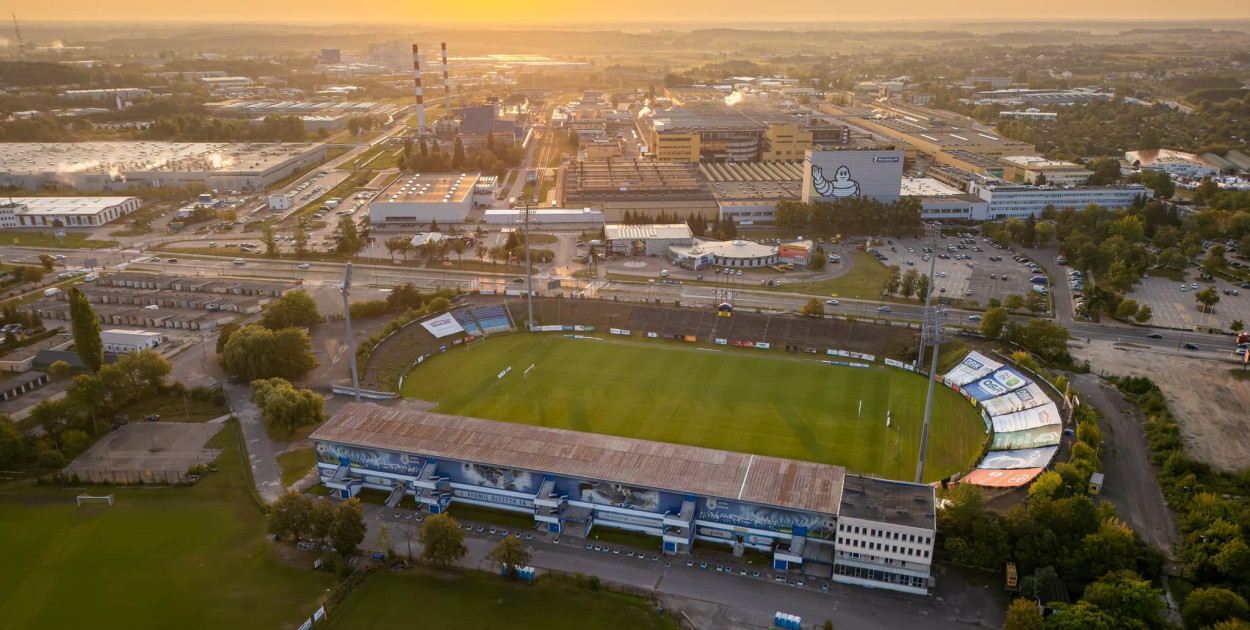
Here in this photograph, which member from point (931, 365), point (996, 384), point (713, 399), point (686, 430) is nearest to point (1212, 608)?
point (931, 365)

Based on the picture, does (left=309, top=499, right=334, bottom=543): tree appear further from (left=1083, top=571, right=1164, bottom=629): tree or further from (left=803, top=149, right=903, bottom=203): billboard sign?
(left=803, top=149, right=903, bottom=203): billboard sign

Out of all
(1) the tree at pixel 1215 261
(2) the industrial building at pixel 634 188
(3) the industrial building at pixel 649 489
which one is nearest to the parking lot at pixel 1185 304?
(1) the tree at pixel 1215 261

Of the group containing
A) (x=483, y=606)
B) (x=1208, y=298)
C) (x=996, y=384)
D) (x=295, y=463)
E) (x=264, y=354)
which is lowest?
(x=483, y=606)

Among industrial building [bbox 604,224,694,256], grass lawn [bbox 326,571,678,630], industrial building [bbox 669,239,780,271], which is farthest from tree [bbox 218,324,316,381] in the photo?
industrial building [bbox 669,239,780,271]

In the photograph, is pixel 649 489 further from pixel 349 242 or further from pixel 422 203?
pixel 422 203

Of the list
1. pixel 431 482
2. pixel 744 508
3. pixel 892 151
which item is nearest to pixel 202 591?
pixel 431 482

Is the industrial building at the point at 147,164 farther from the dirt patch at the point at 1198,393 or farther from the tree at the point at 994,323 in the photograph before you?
the dirt patch at the point at 1198,393

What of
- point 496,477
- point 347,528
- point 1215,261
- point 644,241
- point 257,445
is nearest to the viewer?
point 347,528
